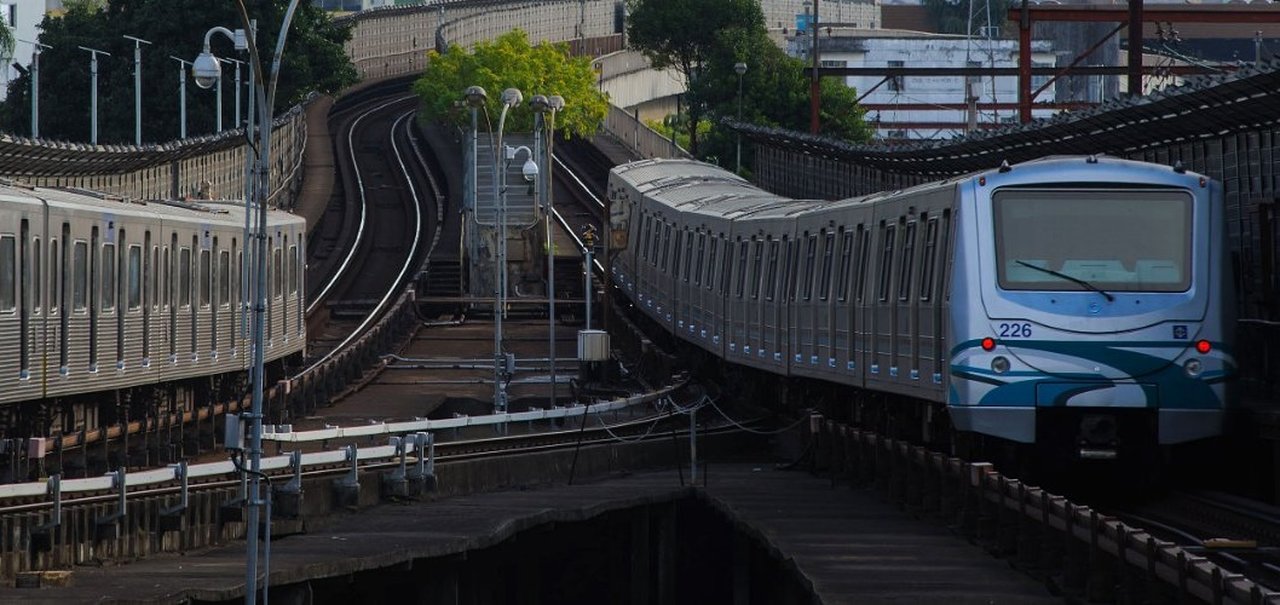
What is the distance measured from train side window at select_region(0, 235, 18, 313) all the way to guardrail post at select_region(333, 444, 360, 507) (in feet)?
12.1

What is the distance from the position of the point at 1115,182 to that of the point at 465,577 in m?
7.86

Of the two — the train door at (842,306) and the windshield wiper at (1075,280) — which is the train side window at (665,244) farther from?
the windshield wiper at (1075,280)

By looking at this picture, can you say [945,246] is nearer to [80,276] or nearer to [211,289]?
[80,276]

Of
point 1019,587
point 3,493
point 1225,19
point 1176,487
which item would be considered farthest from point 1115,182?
point 1225,19

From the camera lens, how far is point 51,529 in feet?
62.3

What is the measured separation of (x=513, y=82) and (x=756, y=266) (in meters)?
62.1

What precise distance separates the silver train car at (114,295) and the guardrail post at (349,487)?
3.12 meters

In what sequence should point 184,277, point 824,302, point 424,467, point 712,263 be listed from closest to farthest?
point 424,467
point 824,302
point 184,277
point 712,263

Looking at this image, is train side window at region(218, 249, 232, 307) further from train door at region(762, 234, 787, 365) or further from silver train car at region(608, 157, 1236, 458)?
silver train car at region(608, 157, 1236, 458)

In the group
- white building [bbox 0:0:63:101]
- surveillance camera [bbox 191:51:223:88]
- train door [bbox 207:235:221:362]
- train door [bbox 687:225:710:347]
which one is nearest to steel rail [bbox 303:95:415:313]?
train door [bbox 687:225:710:347]

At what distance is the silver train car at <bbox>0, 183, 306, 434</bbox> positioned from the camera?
2403 centimetres

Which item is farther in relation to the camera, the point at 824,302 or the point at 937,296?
the point at 824,302

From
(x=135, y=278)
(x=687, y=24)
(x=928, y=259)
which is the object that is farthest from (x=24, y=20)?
(x=928, y=259)

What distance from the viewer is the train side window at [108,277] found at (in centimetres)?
2772
